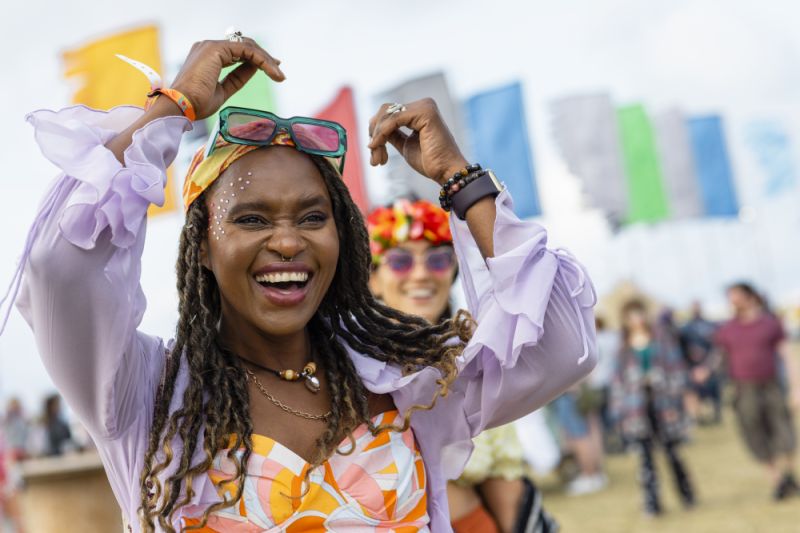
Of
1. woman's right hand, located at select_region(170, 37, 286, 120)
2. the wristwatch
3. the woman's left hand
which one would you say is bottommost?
the wristwatch

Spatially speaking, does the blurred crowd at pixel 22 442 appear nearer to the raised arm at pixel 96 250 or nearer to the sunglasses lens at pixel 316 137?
the sunglasses lens at pixel 316 137

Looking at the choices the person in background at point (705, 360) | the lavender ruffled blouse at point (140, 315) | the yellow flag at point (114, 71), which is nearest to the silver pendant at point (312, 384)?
the lavender ruffled blouse at point (140, 315)

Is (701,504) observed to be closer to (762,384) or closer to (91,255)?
(762,384)

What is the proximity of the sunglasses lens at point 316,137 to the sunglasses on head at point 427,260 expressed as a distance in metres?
1.83

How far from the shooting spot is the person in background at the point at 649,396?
29.5 feet

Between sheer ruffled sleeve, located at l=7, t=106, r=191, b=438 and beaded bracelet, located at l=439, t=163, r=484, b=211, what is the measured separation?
0.64 meters

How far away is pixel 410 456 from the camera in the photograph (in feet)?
7.34

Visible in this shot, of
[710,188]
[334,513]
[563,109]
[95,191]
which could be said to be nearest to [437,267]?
[334,513]

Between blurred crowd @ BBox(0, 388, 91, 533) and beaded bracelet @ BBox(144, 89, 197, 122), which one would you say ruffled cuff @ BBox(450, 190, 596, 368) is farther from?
blurred crowd @ BBox(0, 388, 91, 533)

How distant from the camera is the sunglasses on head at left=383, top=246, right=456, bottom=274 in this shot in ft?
13.5

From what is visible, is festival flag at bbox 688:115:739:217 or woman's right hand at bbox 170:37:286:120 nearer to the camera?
woman's right hand at bbox 170:37:286:120

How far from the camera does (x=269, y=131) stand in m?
2.21

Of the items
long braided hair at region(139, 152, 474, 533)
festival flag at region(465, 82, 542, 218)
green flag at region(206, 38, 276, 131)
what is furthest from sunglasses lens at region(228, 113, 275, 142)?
festival flag at region(465, 82, 542, 218)

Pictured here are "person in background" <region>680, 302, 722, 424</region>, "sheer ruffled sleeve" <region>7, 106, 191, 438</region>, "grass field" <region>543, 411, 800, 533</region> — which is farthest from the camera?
"person in background" <region>680, 302, 722, 424</region>
